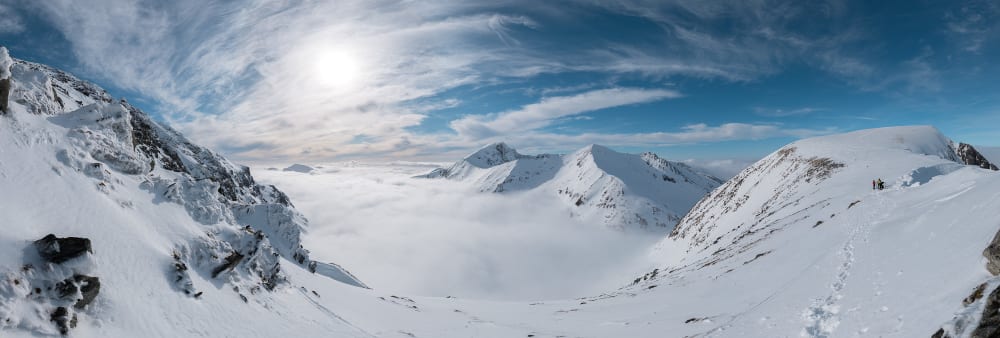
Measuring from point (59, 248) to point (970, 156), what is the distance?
12789 cm

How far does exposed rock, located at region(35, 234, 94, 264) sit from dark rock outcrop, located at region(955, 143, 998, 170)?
12222cm

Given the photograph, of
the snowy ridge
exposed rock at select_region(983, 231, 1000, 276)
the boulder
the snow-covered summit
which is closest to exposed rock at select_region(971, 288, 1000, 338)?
the snowy ridge

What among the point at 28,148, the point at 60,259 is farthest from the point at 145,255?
the point at 28,148

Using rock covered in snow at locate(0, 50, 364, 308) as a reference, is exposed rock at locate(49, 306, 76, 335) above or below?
below

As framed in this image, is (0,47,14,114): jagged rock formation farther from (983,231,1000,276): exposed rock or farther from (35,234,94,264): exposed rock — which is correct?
(983,231,1000,276): exposed rock

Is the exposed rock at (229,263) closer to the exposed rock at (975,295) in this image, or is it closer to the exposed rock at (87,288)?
the exposed rock at (87,288)

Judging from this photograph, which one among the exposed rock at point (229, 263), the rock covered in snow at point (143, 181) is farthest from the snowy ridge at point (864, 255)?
the rock covered in snow at point (143, 181)

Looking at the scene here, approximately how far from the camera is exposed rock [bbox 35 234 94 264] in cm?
1297

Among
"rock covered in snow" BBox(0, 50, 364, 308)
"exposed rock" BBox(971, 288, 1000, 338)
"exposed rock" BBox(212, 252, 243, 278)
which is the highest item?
"rock covered in snow" BBox(0, 50, 364, 308)

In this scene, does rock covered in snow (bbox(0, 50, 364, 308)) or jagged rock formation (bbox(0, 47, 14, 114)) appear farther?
rock covered in snow (bbox(0, 50, 364, 308))

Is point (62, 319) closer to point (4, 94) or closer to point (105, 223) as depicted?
point (105, 223)

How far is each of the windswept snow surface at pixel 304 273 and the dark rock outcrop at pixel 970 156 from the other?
6722 cm

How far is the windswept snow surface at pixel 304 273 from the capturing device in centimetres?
1262

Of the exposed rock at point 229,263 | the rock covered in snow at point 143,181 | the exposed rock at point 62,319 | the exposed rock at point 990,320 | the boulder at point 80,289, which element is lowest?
the exposed rock at point 990,320
